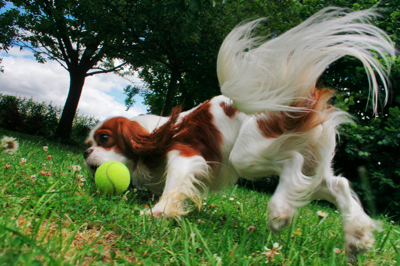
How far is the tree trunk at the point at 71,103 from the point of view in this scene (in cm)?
988

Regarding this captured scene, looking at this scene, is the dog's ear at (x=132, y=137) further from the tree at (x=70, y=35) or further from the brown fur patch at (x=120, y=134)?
the tree at (x=70, y=35)

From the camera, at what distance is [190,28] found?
625 centimetres

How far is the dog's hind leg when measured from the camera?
173 cm

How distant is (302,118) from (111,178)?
1.58 meters

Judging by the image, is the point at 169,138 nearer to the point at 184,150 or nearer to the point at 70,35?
the point at 184,150

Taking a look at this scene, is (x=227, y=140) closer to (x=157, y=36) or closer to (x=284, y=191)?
(x=284, y=191)

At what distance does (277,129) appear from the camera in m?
2.09

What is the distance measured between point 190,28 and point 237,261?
5.79 m

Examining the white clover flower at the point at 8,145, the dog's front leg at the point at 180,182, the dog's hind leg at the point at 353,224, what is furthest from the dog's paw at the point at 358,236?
the white clover flower at the point at 8,145

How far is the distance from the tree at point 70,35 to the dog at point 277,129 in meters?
5.41

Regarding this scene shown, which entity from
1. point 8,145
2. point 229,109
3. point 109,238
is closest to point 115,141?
point 8,145

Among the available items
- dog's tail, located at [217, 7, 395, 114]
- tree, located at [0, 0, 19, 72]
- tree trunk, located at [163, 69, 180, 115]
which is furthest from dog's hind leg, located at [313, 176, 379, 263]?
tree, located at [0, 0, 19, 72]

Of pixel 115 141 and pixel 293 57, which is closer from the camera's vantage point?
pixel 293 57

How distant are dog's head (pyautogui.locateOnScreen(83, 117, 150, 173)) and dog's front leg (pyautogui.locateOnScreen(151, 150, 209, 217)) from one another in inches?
17.9
